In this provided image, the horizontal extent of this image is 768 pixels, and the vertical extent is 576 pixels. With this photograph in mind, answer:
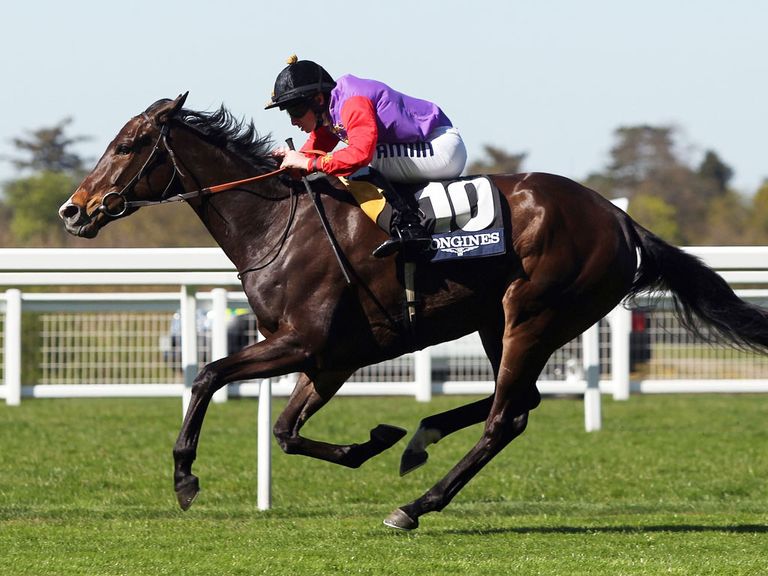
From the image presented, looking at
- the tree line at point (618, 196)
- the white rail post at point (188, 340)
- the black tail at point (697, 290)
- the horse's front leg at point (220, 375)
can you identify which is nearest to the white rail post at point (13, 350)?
the white rail post at point (188, 340)

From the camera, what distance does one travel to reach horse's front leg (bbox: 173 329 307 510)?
5633 mm

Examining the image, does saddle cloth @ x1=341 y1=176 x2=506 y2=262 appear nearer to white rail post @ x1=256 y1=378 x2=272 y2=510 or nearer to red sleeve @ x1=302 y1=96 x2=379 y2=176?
red sleeve @ x1=302 y1=96 x2=379 y2=176

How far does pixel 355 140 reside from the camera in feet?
18.6

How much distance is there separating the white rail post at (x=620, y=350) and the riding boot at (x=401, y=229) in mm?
3792

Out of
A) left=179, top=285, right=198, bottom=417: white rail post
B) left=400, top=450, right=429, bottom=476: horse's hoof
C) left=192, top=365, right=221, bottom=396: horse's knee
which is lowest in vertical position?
left=400, top=450, right=429, bottom=476: horse's hoof

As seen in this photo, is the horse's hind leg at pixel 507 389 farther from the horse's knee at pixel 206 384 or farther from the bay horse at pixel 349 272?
the horse's knee at pixel 206 384

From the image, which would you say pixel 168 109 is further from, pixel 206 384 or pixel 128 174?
pixel 206 384

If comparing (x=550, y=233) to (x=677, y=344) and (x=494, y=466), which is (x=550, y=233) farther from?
(x=677, y=344)

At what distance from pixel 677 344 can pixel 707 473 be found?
2593 millimetres

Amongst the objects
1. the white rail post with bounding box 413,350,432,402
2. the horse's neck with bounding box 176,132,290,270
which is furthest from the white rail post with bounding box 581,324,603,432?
the horse's neck with bounding box 176,132,290,270

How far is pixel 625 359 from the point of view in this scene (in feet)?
31.2

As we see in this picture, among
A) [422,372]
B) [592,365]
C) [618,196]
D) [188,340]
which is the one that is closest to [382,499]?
[188,340]

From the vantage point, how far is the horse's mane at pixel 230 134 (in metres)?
6.07

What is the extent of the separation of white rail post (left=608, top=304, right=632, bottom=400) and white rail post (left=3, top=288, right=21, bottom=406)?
157 inches
